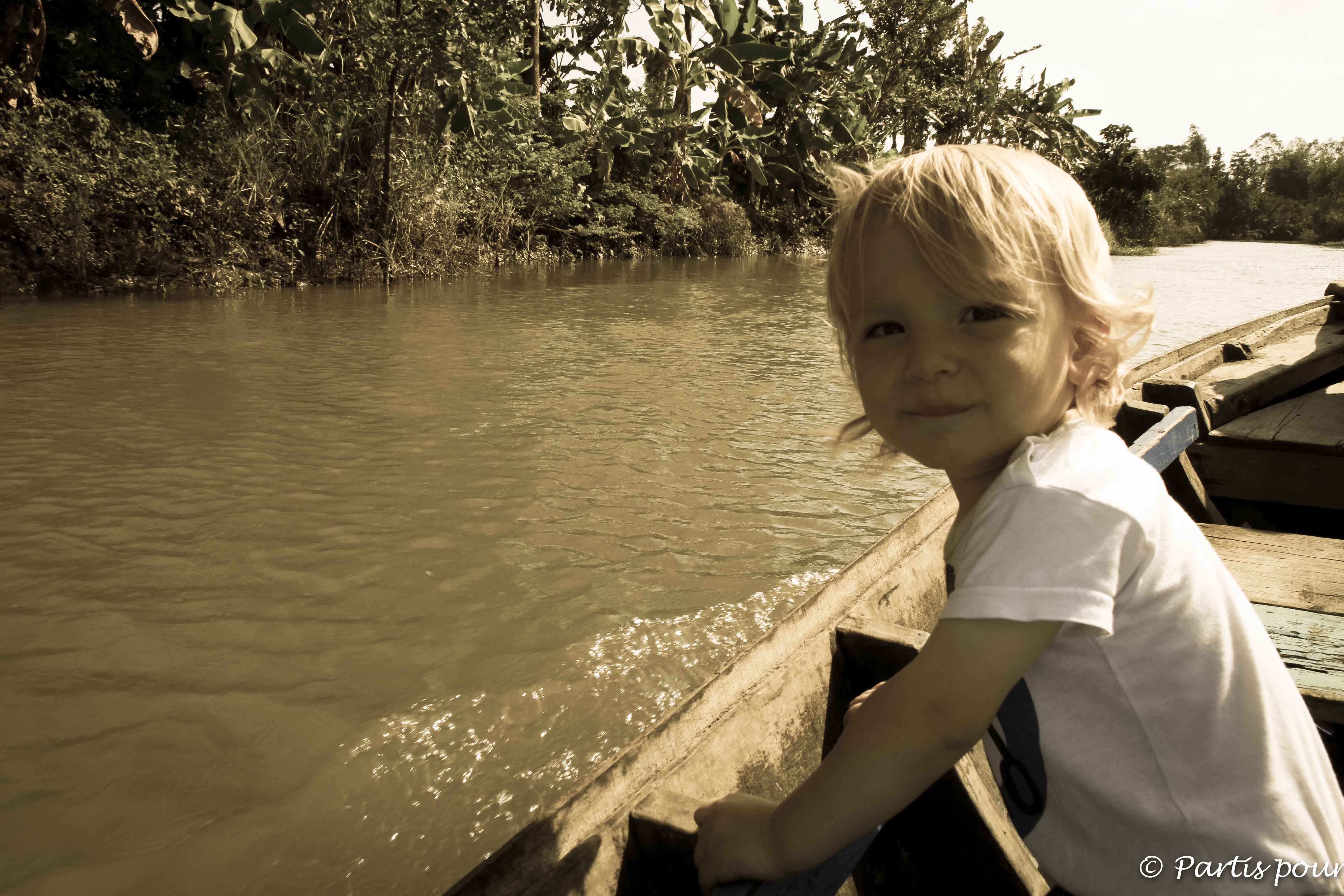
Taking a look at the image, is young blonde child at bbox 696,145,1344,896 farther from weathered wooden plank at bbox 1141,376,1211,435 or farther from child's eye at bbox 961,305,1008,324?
weathered wooden plank at bbox 1141,376,1211,435

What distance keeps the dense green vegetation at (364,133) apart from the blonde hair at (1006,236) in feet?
1.92

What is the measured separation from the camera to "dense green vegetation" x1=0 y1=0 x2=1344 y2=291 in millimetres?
8930

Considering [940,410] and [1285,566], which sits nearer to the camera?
[940,410]

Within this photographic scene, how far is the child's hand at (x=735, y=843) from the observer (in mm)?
920

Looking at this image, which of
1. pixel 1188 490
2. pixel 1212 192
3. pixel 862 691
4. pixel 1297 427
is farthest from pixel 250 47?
pixel 1212 192

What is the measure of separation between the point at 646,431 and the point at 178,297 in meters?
6.93

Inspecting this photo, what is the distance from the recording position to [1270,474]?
2.77 meters

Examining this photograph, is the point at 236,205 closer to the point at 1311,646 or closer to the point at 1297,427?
the point at 1297,427

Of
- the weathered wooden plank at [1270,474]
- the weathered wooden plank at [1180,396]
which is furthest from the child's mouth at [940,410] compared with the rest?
the weathered wooden plank at [1270,474]

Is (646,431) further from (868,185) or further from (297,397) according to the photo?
(868,185)

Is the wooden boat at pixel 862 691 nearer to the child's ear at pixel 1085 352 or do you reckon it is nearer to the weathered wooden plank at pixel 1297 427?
the weathered wooden plank at pixel 1297 427

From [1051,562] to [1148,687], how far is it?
19 cm

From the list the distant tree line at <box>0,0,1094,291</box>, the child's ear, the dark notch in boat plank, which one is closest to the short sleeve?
the child's ear

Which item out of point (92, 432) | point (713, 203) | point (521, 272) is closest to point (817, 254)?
point (713, 203)
